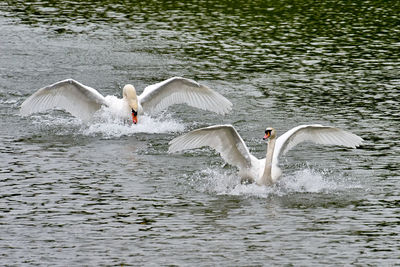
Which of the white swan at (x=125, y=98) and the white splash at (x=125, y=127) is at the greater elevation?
the white swan at (x=125, y=98)

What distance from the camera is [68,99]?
21.5 metres

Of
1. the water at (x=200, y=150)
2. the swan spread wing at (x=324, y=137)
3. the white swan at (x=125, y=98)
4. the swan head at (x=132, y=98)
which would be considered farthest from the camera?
the swan head at (x=132, y=98)

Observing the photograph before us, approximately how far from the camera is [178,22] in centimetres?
3297

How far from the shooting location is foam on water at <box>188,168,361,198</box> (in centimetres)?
1650

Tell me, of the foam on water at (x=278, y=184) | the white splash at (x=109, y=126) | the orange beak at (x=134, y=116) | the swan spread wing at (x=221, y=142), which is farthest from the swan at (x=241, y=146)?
the orange beak at (x=134, y=116)

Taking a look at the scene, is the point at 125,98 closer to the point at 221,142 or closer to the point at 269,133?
the point at 221,142

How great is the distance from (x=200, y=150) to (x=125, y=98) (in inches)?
113

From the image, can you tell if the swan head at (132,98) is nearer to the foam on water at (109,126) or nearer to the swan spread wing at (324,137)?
the foam on water at (109,126)

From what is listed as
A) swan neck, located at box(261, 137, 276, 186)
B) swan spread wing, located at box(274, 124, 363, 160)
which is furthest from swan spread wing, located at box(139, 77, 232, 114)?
swan neck, located at box(261, 137, 276, 186)

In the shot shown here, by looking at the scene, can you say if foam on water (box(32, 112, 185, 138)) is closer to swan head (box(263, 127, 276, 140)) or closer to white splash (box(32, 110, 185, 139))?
white splash (box(32, 110, 185, 139))

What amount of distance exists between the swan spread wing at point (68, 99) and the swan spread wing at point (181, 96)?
110cm

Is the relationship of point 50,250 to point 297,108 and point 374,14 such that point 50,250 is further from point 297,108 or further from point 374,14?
point 374,14

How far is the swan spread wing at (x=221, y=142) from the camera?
16.5 metres

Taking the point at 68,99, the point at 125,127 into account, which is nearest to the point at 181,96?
the point at 125,127
